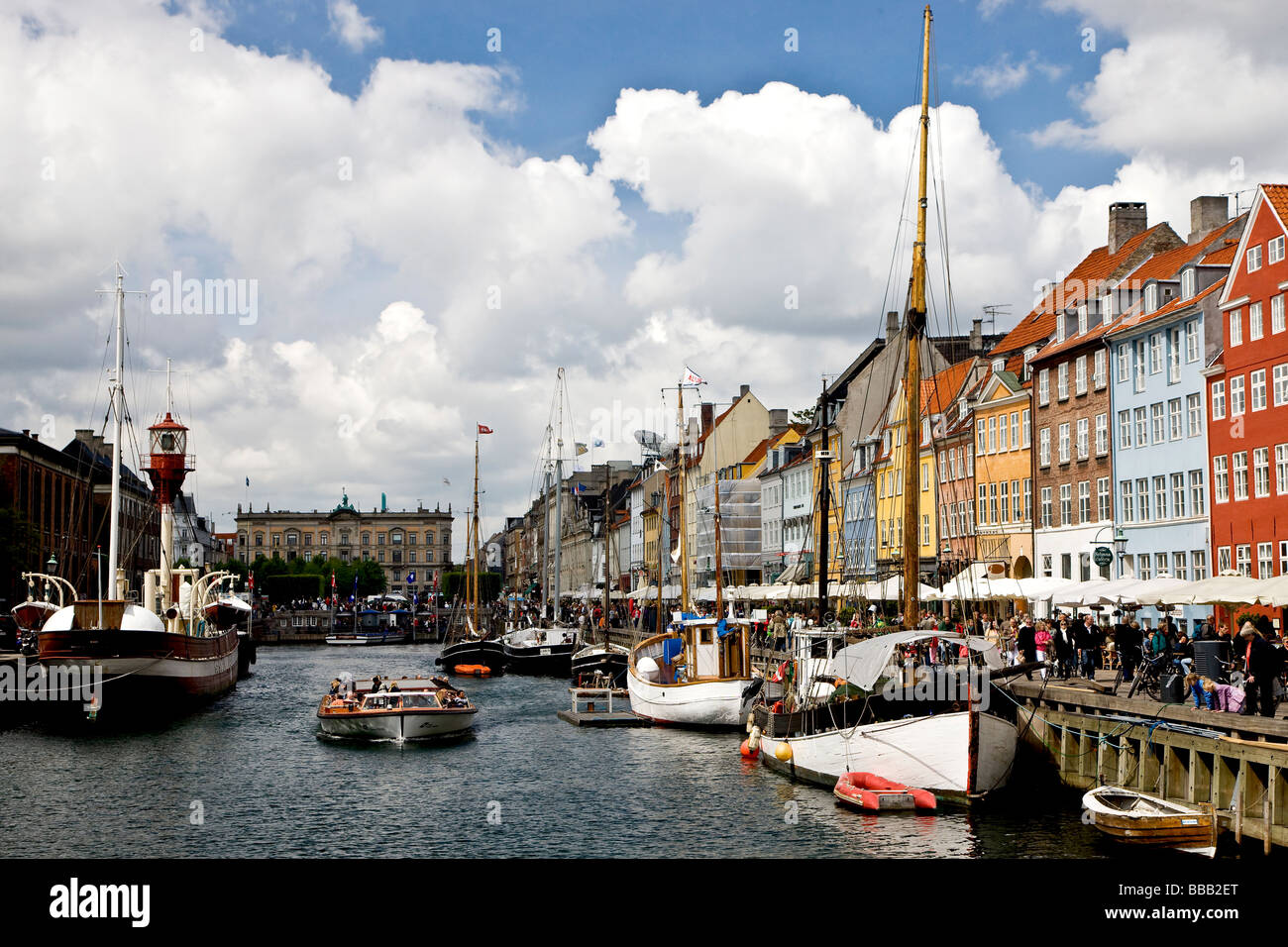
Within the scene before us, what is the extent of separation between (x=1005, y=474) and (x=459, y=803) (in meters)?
44.7

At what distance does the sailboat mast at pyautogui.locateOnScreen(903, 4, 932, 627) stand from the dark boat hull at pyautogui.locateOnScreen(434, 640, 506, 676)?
6089cm

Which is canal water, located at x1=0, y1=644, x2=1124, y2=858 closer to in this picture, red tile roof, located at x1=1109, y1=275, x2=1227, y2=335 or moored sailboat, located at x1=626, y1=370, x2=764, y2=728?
moored sailboat, located at x1=626, y1=370, x2=764, y2=728

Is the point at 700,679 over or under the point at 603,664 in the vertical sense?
over

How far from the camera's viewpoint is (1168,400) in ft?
186

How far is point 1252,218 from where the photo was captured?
50656 mm

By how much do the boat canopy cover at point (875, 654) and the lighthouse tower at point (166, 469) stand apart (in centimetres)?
4612

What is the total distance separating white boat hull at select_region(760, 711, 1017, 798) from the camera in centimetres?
2973

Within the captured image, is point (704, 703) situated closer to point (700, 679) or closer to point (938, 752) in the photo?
point (700, 679)

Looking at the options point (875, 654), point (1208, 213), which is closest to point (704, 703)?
point (875, 654)

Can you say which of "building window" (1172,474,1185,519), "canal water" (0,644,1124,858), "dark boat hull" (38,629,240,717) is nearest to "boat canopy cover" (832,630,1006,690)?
"canal water" (0,644,1124,858)

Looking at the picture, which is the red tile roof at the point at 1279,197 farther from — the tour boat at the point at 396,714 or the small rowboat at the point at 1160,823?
the tour boat at the point at 396,714
